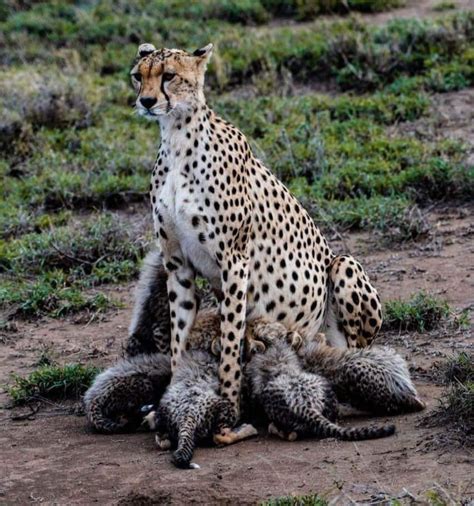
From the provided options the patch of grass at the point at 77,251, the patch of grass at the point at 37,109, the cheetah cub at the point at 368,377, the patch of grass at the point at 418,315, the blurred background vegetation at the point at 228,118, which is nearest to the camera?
the cheetah cub at the point at 368,377

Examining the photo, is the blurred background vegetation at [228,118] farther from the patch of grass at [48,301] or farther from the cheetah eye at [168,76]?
the cheetah eye at [168,76]

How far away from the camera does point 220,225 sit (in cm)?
570

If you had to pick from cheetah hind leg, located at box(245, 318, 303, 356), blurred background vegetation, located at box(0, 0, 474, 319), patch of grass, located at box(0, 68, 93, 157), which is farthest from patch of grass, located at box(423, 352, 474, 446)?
patch of grass, located at box(0, 68, 93, 157)

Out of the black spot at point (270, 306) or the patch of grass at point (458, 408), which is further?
the black spot at point (270, 306)

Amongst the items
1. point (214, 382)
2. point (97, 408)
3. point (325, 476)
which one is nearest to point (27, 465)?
point (97, 408)

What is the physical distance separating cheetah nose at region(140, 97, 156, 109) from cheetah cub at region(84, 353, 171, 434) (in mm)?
1195

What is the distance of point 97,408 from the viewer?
562 cm

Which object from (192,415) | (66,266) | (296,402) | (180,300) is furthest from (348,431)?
(66,266)

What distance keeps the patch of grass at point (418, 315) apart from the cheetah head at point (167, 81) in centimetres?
171

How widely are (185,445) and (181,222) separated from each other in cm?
109

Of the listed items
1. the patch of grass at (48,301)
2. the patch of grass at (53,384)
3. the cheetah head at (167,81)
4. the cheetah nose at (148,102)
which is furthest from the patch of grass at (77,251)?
the cheetah nose at (148,102)

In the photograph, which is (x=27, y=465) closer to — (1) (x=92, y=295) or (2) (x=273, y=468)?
(2) (x=273, y=468)

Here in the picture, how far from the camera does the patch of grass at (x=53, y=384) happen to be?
20.3 feet

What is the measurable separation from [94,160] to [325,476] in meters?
5.25
